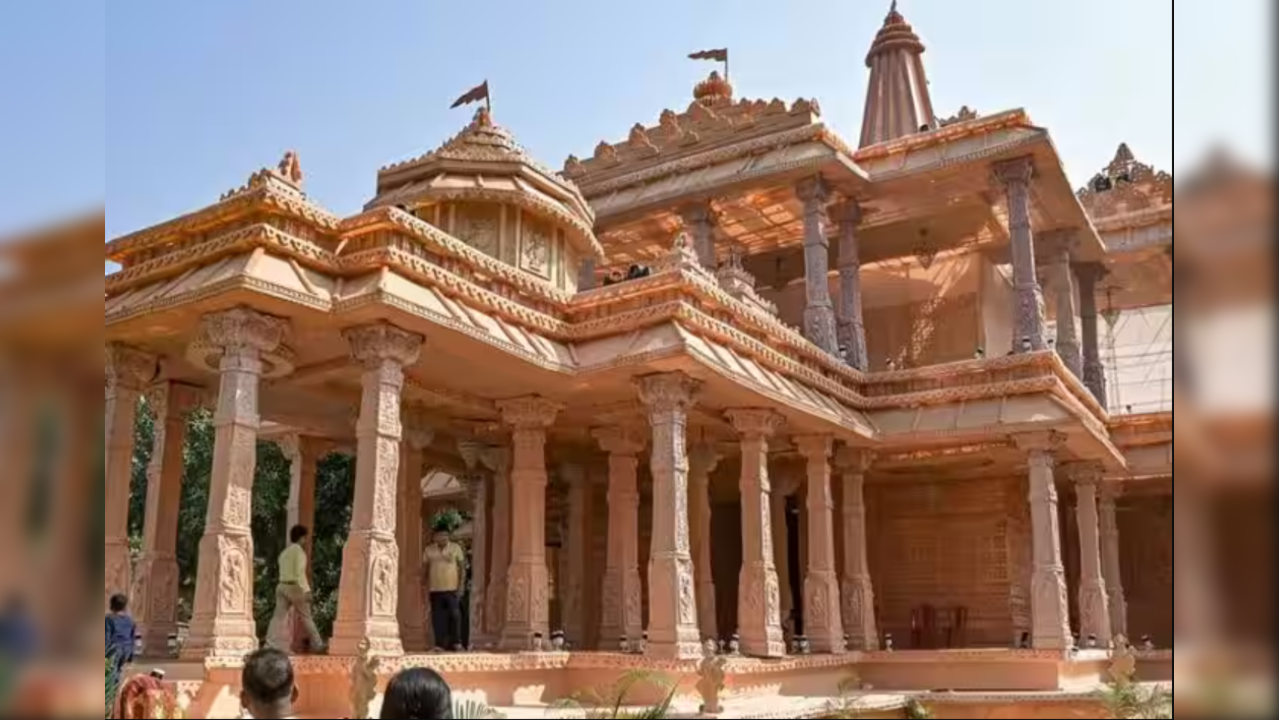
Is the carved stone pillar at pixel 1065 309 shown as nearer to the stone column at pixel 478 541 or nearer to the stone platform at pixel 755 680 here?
the stone platform at pixel 755 680

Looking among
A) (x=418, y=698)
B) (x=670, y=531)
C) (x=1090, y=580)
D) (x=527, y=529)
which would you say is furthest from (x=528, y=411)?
(x=1090, y=580)

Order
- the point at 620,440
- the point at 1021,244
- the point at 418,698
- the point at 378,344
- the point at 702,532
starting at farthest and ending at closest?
the point at 1021,244
the point at 702,532
the point at 620,440
the point at 378,344
the point at 418,698

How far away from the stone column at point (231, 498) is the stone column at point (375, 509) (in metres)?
0.93

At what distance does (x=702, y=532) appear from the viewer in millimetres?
17484

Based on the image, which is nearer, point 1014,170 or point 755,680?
point 755,680

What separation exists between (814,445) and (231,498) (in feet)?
31.5

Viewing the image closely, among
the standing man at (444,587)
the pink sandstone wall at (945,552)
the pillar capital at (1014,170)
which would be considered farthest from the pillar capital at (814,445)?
the pillar capital at (1014,170)

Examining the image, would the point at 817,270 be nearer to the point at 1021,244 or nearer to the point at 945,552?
the point at 1021,244

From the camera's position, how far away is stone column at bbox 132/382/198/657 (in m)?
13.1

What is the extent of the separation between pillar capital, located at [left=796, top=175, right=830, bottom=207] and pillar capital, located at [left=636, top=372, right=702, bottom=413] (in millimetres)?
7504

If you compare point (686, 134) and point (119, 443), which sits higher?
point (686, 134)

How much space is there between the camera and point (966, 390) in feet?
60.7

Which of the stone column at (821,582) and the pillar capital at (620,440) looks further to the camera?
the stone column at (821,582)

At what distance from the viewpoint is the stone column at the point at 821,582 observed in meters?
17.2
